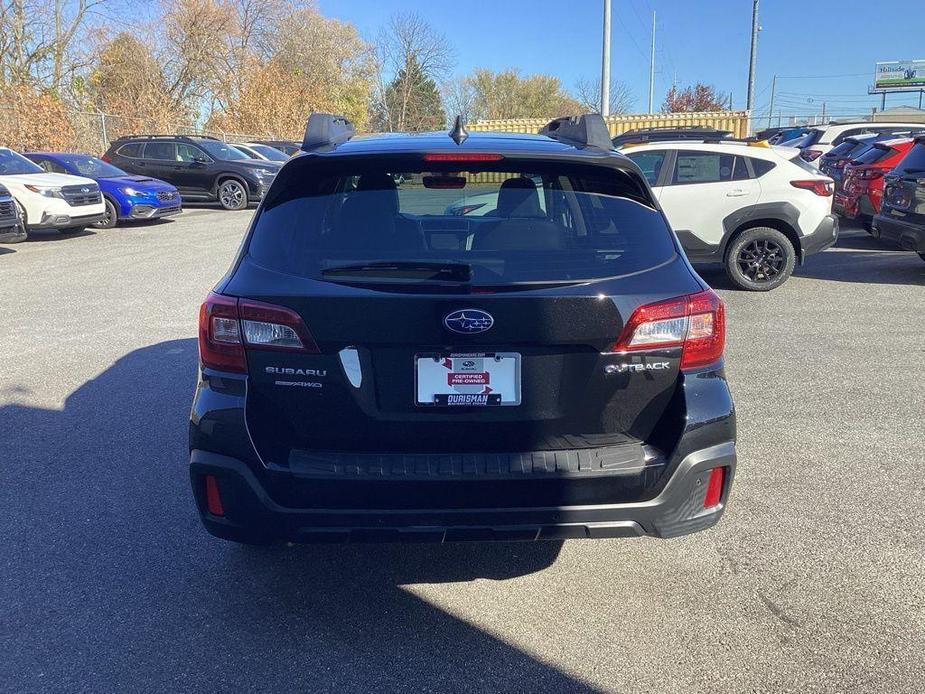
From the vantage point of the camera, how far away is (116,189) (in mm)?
16359

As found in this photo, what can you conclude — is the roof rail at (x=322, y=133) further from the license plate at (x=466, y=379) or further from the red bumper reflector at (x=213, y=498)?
the red bumper reflector at (x=213, y=498)

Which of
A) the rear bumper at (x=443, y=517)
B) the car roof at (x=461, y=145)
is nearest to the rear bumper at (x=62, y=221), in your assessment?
the car roof at (x=461, y=145)

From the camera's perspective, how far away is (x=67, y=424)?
516 cm

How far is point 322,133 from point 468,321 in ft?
4.18

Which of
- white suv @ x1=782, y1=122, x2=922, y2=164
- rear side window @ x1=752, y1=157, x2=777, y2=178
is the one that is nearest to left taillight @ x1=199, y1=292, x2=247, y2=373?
rear side window @ x1=752, y1=157, x2=777, y2=178

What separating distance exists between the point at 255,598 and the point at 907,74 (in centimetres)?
10772

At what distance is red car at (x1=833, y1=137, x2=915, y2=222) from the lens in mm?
12195

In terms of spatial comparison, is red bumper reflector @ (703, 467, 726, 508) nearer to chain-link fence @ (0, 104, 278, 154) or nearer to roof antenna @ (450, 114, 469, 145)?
roof antenna @ (450, 114, 469, 145)

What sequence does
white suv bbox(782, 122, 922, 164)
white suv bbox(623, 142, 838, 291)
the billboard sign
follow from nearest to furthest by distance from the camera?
white suv bbox(623, 142, 838, 291)
white suv bbox(782, 122, 922, 164)
the billboard sign

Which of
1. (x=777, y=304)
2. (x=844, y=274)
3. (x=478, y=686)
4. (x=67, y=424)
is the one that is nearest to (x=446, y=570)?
(x=478, y=686)

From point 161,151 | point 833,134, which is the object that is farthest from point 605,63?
point 161,151

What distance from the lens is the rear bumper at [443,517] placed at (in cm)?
268

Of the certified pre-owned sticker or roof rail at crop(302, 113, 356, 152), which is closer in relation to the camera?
the certified pre-owned sticker

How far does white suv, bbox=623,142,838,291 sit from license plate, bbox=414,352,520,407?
23.1ft
